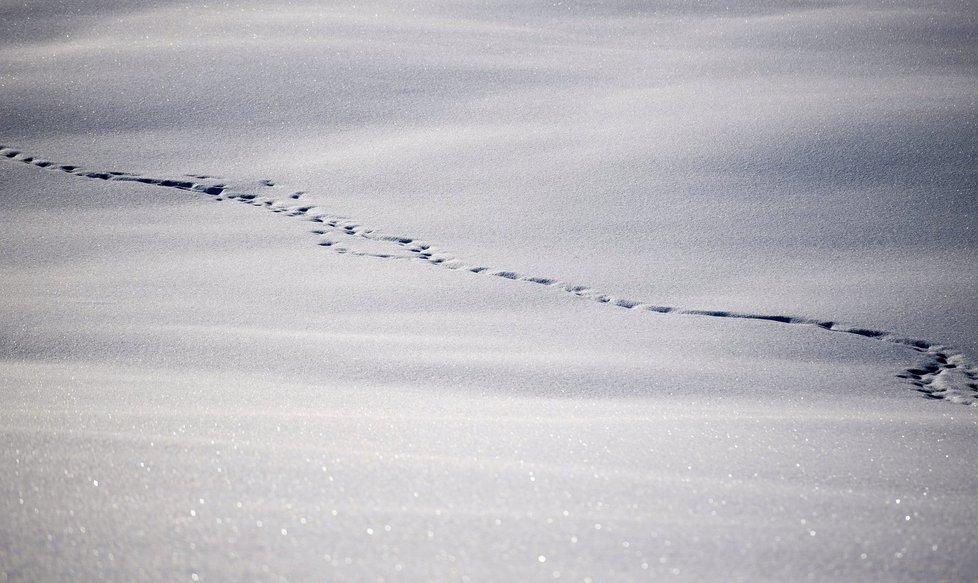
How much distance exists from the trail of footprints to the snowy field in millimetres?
19

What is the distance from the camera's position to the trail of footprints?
2.40 metres

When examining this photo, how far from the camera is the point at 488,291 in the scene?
2900 mm

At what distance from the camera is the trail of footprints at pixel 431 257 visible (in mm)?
2404

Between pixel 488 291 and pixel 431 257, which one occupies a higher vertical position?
pixel 431 257

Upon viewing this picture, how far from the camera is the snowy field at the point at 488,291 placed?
3.60ft

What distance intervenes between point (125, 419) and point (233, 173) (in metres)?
2.62

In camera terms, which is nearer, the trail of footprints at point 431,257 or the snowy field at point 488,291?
the snowy field at point 488,291

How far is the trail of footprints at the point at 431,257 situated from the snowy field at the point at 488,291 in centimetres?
2

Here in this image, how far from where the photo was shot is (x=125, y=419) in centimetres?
143

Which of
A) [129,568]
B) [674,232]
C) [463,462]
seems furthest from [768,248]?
[129,568]

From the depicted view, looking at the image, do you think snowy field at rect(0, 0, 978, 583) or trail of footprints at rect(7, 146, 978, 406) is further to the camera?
trail of footprints at rect(7, 146, 978, 406)

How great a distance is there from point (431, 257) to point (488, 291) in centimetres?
35

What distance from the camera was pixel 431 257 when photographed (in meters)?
3.14

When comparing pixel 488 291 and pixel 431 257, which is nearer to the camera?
pixel 488 291
